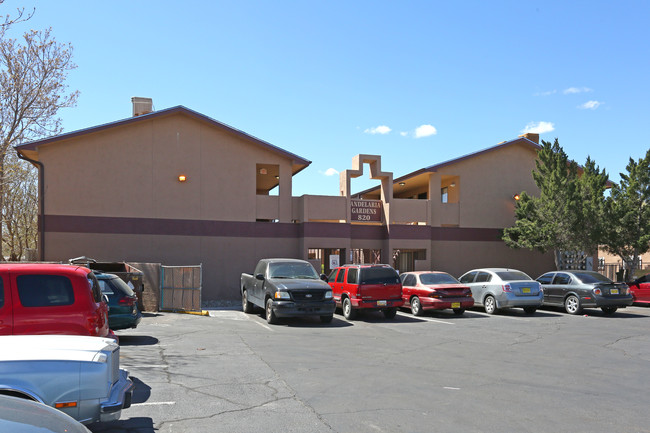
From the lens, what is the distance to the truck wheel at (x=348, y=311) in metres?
17.7

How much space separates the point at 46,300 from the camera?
7.75 metres

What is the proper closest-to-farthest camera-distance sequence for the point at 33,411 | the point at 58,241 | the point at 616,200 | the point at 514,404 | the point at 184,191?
the point at 33,411 < the point at 514,404 < the point at 58,241 < the point at 184,191 < the point at 616,200

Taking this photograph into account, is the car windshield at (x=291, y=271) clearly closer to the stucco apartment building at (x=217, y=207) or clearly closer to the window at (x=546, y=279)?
the stucco apartment building at (x=217, y=207)

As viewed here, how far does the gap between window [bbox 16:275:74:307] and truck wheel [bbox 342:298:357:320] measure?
36.1 ft

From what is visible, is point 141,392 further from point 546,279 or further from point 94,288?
point 546,279

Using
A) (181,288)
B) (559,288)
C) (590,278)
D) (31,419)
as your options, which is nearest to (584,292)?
(590,278)

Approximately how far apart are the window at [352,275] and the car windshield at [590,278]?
7887 mm

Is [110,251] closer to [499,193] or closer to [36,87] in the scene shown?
[36,87]

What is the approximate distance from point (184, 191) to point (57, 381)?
19.1 meters

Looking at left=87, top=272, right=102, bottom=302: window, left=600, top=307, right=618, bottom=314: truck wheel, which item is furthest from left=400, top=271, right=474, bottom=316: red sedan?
left=87, top=272, right=102, bottom=302: window

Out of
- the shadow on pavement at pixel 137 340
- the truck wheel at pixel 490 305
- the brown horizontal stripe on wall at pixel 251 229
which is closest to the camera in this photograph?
the shadow on pavement at pixel 137 340

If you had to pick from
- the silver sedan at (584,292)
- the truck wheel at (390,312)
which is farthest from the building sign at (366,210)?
the silver sedan at (584,292)

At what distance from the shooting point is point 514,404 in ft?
24.0

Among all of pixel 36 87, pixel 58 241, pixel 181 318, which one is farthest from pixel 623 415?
pixel 36 87
